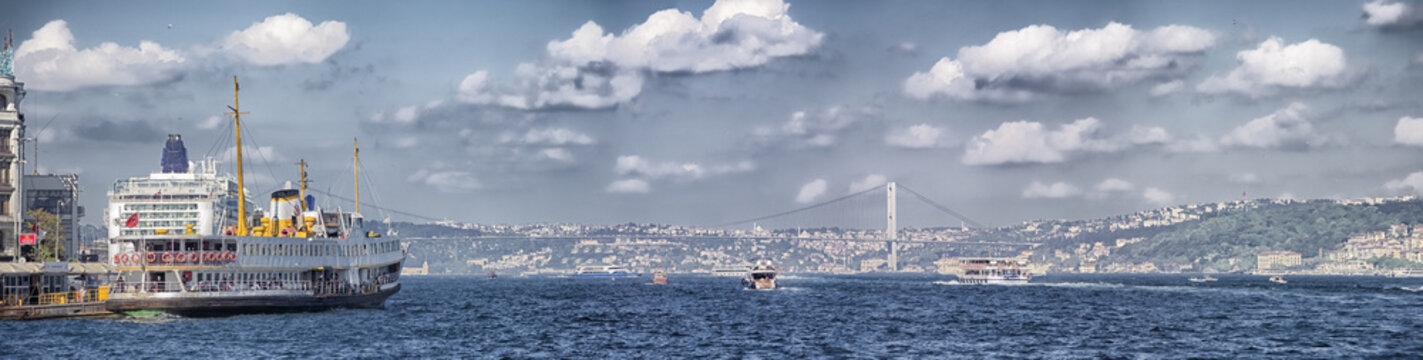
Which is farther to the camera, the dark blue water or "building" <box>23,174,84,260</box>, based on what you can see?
"building" <box>23,174,84,260</box>

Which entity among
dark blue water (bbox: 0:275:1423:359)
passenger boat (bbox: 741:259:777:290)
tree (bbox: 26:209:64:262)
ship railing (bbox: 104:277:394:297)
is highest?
tree (bbox: 26:209:64:262)

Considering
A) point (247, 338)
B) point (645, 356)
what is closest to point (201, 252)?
point (247, 338)

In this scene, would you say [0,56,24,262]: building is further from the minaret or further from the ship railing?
the ship railing

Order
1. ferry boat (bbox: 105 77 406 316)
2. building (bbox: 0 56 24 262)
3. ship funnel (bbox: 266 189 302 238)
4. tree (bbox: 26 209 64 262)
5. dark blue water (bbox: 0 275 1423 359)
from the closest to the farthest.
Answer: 1. dark blue water (bbox: 0 275 1423 359)
2. ferry boat (bbox: 105 77 406 316)
3. ship funnel (bbox: 266 189 302 238)
4. building (bbox: 0 56 24 262)
5. tree (bbox: 26 209 64 262)

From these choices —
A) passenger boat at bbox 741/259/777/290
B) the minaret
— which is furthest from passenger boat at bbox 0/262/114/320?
passenger boat at bbox 741/259/777/290

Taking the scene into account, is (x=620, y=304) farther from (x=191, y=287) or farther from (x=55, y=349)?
(x=55, y=349)

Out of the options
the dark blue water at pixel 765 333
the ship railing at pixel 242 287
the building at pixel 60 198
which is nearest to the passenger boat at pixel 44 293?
the dark blue water at pixel 765 333

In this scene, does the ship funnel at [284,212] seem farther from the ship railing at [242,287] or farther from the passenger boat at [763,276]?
the passenger boat at [763,276]

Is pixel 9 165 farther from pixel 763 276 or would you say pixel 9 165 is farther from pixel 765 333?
pixel 763 276
